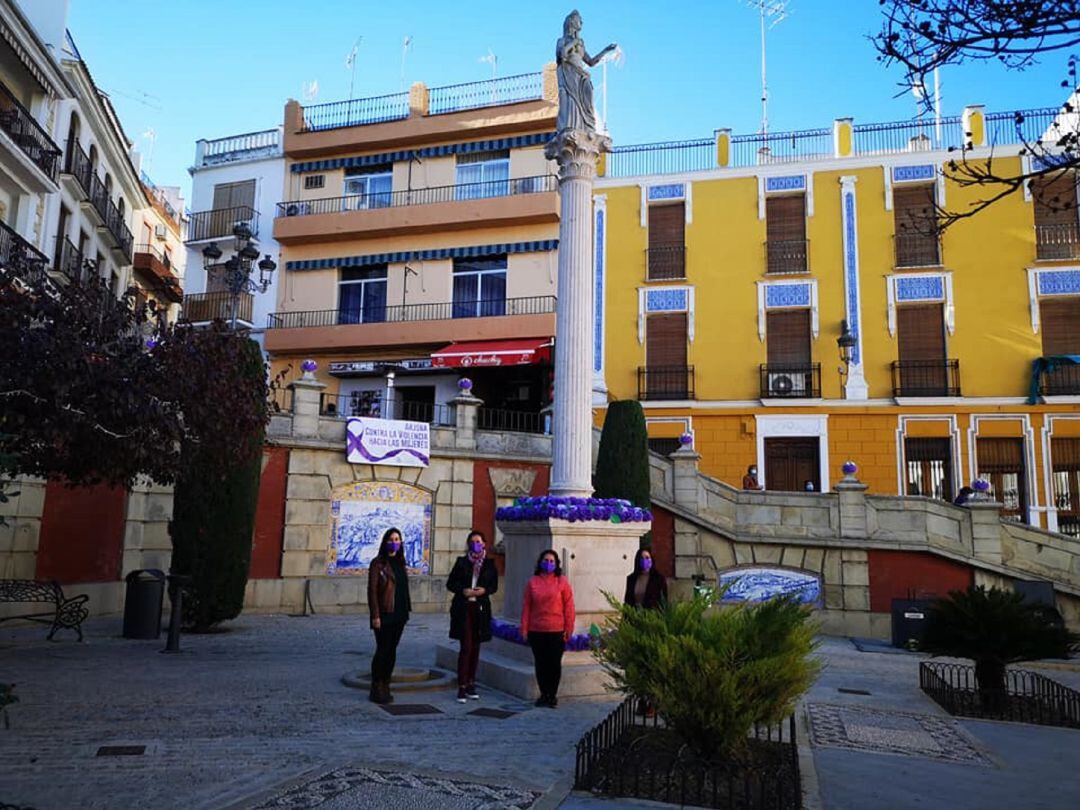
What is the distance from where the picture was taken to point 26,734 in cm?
636

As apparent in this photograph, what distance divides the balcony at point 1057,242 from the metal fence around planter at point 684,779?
2068cm

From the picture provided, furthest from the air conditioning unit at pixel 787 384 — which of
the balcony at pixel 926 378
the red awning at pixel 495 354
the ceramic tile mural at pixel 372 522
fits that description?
the ceramic tile mural at pixel 372 522

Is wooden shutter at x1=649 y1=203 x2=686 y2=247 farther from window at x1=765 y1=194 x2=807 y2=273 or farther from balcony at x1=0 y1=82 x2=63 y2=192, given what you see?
balcony at x1=0 y1=82 x2=63 y2=192

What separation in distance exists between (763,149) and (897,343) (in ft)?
22.5

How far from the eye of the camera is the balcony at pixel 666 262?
2395cm

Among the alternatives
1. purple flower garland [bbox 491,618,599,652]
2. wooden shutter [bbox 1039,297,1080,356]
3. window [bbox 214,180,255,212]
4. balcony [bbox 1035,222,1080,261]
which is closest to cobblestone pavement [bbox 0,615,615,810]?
purple flower garland [bbox 491,618,599,652]

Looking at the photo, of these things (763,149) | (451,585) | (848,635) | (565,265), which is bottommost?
(848,635)

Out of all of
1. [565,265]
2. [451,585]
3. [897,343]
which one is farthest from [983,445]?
[451,585]

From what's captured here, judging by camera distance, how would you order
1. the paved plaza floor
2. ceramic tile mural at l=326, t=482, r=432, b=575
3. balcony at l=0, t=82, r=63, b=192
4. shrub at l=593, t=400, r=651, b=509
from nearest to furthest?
the paved plaza floor, shrub at l=593, t=400, r=651, b=509, ceramic tile mural at l=326, t=482, r=432, b=575, balcony at l=0, t=82, r=63, b=192

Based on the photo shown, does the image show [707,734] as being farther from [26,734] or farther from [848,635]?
[848,635]

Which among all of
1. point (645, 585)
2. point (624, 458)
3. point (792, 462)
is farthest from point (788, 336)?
point (645, 585)

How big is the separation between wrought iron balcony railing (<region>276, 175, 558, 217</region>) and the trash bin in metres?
16.1

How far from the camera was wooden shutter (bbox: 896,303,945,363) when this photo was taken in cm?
2220

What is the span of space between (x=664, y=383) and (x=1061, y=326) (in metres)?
10.2
